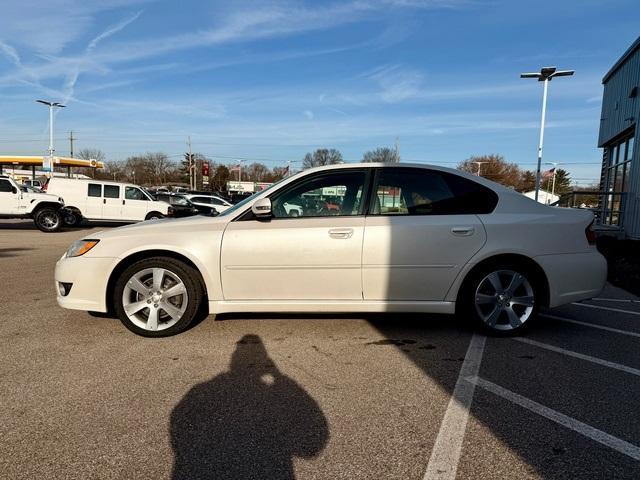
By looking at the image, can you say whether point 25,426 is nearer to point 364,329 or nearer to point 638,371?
point 364,329

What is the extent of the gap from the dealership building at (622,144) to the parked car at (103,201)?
16.3 meters

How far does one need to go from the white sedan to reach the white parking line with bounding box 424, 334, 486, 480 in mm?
874

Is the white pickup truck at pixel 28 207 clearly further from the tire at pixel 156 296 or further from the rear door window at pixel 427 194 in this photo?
the rear door window at pixel 427 194

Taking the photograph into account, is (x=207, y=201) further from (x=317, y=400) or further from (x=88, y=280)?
(x=317, y=400)

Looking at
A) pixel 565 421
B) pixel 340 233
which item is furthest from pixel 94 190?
pixel 565 421

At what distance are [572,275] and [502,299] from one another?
0.70 metres

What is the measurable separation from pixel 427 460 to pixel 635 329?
3706 mm

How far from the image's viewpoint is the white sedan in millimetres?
4238

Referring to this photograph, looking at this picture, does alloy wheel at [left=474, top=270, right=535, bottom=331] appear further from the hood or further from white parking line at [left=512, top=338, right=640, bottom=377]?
the hood

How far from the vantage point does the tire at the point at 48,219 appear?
16.7 meters

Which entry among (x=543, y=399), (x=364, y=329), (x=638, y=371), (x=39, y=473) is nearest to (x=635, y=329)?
(x=638, y=371)

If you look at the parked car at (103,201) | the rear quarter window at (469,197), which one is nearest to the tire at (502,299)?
the rear quarter window at (469,197)

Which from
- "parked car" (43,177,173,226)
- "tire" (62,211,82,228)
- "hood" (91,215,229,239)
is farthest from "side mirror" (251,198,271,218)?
"tire" (62,211,82,228)

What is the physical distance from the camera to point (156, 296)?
432 cm
